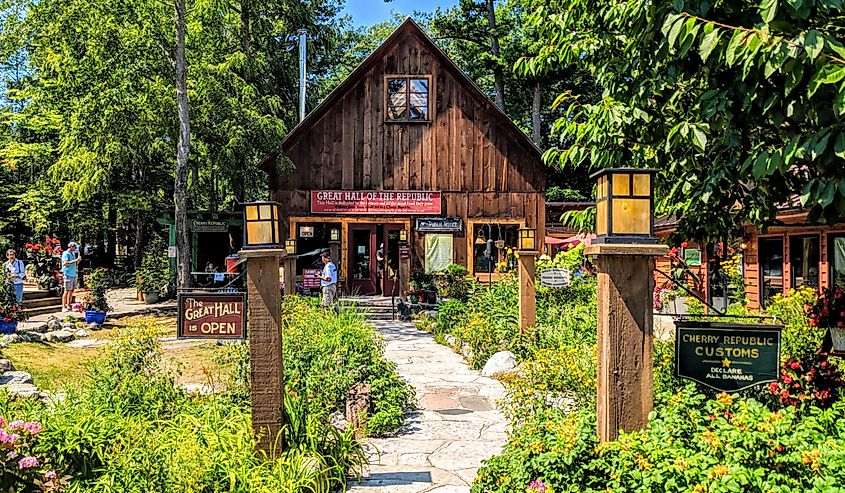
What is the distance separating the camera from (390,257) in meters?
20.4

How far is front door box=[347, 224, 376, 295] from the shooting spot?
2016 centimetres

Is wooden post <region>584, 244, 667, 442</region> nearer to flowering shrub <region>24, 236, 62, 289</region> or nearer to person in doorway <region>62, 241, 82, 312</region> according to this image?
person in doorway <region>62, 241, 82, 312</region>

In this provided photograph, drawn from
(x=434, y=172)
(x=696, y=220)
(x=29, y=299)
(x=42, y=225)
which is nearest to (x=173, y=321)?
(x=29, y=299)

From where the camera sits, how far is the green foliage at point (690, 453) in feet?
10.8

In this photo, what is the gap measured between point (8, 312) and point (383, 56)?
1179cm

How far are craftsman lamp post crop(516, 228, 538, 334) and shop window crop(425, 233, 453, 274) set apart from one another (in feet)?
30.0

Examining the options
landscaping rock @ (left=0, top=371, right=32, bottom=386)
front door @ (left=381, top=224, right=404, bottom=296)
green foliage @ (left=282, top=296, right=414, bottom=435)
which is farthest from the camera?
front door @ (left=381, top=224, right=404, bottom=296)

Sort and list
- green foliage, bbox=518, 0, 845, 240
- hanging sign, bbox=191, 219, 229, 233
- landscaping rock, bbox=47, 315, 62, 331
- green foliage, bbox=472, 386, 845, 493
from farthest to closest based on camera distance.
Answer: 1. hanging sign, bbox=191, 219, 229, 233
2. landscaping rock, bbox=47, 315, 62, 331
3. green foliage, bbox=472, 386, 845, 493
4. green foliage, bbox=518, 0, 845, 240

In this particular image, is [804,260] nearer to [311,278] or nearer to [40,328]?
[311,278]

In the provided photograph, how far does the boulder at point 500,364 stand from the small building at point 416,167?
33.0 feet

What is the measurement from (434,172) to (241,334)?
49.3 ft

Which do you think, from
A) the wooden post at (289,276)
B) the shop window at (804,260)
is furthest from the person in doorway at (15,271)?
the shop window at (804,260)

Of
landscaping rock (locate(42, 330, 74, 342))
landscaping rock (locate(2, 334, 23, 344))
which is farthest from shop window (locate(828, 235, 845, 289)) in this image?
landscaping rock (locate(2, 334, 23, 344))

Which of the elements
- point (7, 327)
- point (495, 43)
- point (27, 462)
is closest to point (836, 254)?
point (27, 462)
